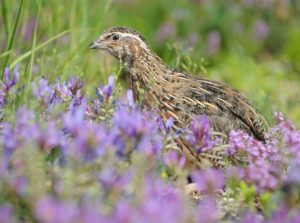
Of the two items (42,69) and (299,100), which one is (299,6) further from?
(42,69)

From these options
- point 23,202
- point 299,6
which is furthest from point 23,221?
point 299,6

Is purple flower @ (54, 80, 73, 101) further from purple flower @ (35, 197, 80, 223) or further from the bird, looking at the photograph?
purple flower @ (35, 197, 80, 223)

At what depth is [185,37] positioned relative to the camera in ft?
31.9

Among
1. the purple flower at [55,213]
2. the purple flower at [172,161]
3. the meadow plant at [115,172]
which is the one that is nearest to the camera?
the purple flower at [55,213]

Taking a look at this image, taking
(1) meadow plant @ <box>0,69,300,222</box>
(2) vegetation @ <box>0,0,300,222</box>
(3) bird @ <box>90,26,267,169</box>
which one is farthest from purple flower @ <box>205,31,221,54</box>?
(1) meadow plant @ <box>0,69,300,222</box>

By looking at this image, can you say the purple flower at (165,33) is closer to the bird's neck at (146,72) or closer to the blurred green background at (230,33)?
the blurred green background at (230,33)

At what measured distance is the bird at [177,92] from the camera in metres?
5.13

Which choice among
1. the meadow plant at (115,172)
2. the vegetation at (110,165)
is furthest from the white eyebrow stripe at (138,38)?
the meadow plant at (115,172)

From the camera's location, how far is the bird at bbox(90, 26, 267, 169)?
16.8 feet

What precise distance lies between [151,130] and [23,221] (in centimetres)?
62

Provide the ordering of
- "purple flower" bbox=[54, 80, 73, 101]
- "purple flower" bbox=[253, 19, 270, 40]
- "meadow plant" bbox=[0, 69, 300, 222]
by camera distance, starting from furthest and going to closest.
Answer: "purple flower" bbox=[253, 19, 270, 40] → "purple flower" bbox=[54, 80, 73, 101] → "meadow plant" bbox=[0, 69, 300, 222]

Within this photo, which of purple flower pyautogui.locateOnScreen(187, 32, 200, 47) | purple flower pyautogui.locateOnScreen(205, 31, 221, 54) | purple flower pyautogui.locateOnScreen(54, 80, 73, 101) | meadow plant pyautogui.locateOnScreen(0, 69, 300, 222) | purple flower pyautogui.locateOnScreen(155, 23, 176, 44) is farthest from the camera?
purple flower pyautogui.locateOnScreen(155, 23, 176, 44)

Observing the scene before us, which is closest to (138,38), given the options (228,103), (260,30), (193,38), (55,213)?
(228,103)

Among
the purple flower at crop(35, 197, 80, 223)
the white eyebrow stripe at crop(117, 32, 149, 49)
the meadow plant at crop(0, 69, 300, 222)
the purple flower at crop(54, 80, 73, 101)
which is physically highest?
the white eyebrow stripe at crop(117, 32, 149, 49)
